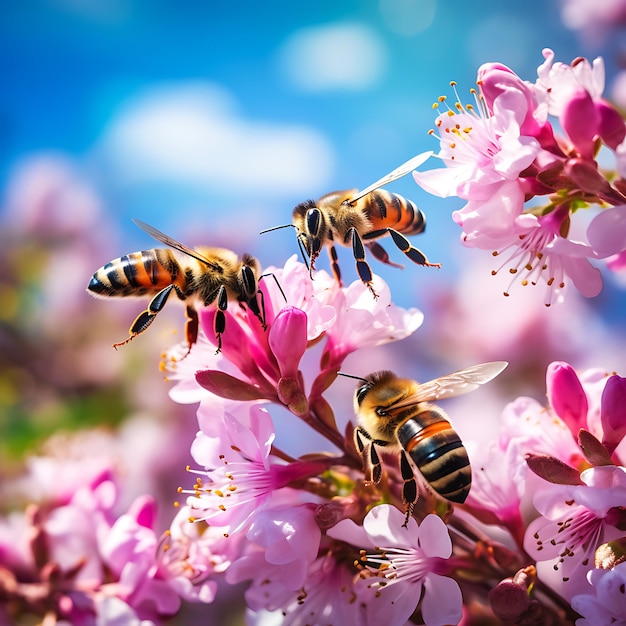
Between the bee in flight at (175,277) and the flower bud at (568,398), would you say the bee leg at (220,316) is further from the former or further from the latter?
the flower bud at (568,398)

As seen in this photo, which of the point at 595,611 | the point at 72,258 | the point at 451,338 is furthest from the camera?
the point at 72,258

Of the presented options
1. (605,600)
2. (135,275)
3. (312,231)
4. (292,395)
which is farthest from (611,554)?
(135,275)

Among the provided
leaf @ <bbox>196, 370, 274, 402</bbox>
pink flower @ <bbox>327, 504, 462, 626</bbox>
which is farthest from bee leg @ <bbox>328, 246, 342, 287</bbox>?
pink flower @ <bbox>327, 504, 462, 626</bbox>

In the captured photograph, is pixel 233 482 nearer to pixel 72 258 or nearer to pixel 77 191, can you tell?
pixel 72 258

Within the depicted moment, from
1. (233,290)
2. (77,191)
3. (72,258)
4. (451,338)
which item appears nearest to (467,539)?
(233,290)

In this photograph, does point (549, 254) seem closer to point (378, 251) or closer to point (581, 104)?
point (581, 104)

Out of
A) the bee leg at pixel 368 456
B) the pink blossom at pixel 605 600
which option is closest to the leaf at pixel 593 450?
the pink blossom at pixel 605 600
